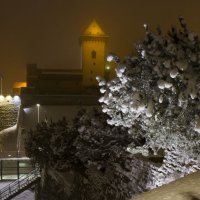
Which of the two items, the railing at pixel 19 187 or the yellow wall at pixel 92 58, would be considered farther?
the yellow wall at pixel 92 58

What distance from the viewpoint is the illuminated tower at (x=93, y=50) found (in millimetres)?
54688

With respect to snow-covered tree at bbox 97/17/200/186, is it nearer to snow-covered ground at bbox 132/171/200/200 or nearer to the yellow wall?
snow-covered ground at bbox 132/171/200/200

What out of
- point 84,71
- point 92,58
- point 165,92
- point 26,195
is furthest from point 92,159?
point 92,58

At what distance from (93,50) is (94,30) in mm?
2310

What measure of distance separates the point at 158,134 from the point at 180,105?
1.46 m

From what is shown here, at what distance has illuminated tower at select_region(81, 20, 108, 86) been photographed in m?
54.7

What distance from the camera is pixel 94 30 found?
55062 millimetres

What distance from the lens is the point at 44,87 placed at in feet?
161

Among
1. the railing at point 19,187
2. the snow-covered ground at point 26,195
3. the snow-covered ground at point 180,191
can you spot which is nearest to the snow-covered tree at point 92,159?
the railing at point 19,187

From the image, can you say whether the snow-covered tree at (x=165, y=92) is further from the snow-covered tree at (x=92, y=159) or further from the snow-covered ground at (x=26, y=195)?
the snow-covered ground at (x=26, y=195)

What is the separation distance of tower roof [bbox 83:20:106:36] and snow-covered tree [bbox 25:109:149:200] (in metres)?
31.6

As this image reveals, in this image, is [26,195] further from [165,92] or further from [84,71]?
[84,71]

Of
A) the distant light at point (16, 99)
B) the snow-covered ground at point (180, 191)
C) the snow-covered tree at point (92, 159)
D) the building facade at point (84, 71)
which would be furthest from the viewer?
the building facade at point (84, 71)

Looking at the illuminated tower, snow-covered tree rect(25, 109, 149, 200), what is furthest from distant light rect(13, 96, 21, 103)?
snow-covered tree rect(25, 109, 149, 200)
